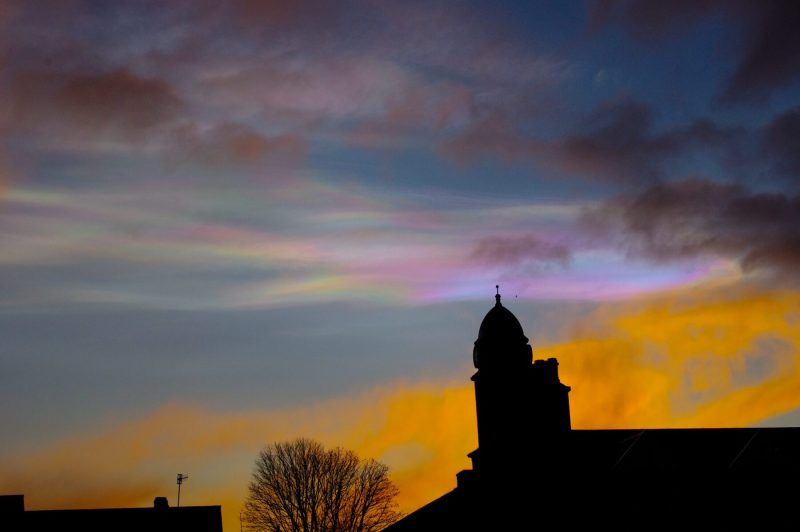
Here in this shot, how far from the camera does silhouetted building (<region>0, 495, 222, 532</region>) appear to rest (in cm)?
7219

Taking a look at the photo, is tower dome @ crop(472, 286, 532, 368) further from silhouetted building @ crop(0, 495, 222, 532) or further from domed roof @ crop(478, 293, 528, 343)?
silhouetted building @ crop(0, 495, 222, 532)

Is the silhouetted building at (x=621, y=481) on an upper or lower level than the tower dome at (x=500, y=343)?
lower

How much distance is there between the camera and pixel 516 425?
70.8 metres

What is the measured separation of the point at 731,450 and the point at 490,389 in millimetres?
18595

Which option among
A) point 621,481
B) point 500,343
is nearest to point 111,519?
point 500,343

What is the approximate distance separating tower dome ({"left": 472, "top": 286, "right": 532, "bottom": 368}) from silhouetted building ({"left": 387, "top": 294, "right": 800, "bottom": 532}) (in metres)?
3.48

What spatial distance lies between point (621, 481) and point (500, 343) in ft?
55.3

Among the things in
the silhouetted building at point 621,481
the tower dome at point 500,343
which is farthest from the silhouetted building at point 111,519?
the tower dome at point 500,343

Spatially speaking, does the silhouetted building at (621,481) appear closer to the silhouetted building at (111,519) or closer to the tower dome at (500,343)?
the tower dome at (500,343)

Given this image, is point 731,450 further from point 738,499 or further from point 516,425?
point 516,425

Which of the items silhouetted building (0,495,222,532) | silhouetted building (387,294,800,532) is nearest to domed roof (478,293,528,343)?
silhouetted building (387,294,800,532)

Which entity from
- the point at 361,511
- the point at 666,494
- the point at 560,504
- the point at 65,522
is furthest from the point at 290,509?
the point at 666,494

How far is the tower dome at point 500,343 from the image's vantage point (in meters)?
71.4

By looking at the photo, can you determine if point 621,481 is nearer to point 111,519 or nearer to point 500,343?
point 500,343
